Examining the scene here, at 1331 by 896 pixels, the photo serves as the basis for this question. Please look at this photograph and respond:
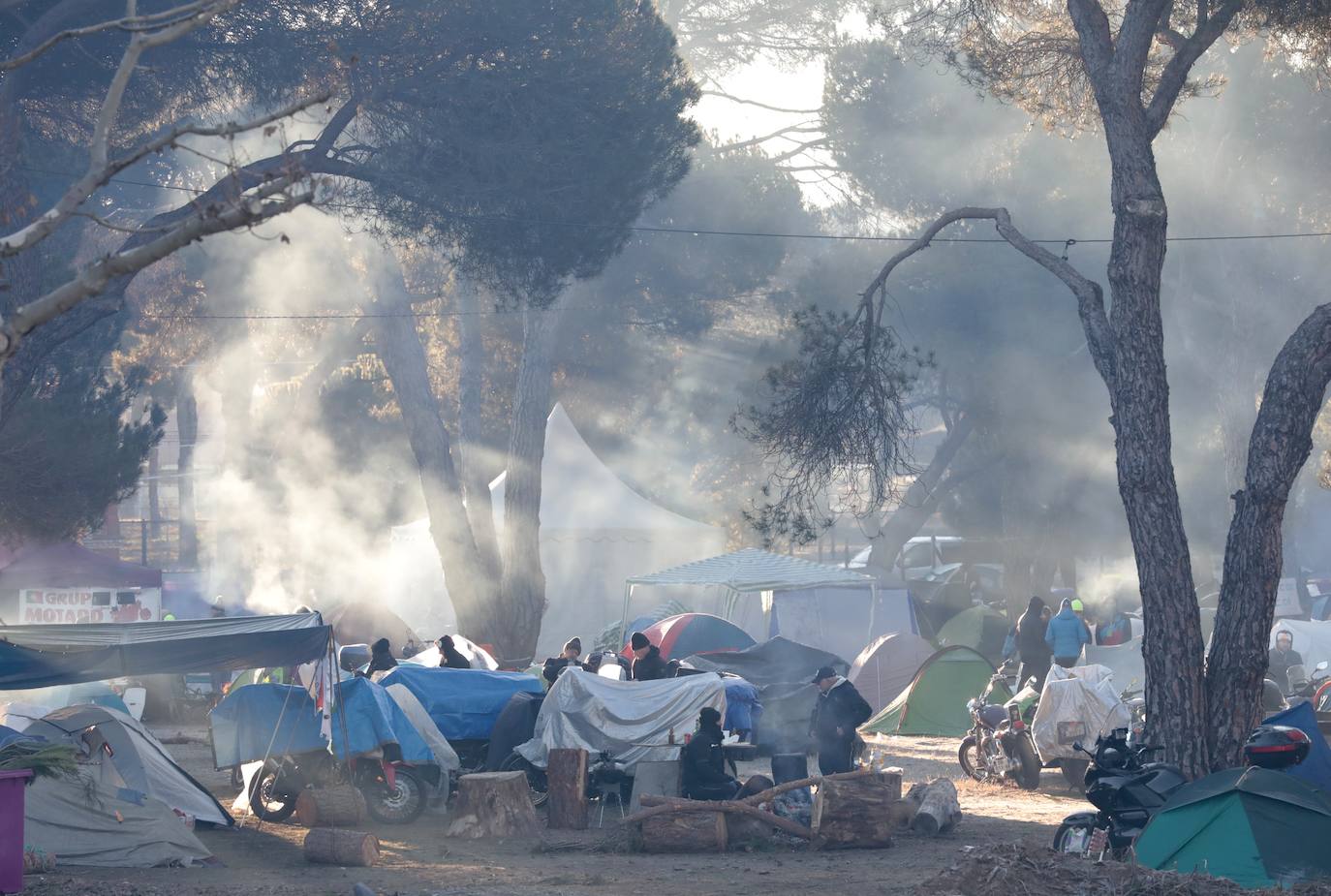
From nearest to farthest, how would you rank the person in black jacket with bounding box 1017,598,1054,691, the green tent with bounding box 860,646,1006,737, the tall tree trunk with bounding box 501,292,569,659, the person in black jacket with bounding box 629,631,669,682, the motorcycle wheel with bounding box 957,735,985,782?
the motorcycle wheel with bounding box 957,735,985,782 → the person in black jacket with bounding box 629,631,669,682 → the person in black jacket with bounding box 1017,598,1054,691 → the green tent with bounding box 860,646,1006,737 → the tall tree trunk with bounding box 501,292,569,659

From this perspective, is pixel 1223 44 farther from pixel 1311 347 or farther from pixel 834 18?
pixel 1311 347

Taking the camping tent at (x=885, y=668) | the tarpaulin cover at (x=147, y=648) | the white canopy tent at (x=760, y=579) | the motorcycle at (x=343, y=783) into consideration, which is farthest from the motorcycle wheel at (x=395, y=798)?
the white canopy tent at (x=760, y=579)

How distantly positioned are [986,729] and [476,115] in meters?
8.94

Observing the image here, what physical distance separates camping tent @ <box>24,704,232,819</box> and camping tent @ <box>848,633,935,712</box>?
11376 mm

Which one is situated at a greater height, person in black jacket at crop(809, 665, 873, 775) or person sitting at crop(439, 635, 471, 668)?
person sitting at crop(439, 635, 471, 668)

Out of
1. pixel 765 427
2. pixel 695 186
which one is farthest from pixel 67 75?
pixel 695 186

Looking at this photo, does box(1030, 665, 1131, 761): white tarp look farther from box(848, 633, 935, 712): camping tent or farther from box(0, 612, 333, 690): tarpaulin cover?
box(848, 633, 935, 712): camping tent

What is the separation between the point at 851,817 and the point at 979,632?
17303mm

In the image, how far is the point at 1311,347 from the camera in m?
9.95

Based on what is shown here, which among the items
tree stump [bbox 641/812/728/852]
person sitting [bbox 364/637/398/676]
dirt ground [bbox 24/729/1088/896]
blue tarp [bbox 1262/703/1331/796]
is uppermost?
person sitting [bbox 364/637/398/676]

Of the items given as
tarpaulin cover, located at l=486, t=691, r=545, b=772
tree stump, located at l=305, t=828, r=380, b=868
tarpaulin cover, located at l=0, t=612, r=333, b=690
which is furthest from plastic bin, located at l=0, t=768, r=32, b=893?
tarpaulin cover, located at l=486, t=691, r=545, b=772

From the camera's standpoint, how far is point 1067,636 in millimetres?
18547

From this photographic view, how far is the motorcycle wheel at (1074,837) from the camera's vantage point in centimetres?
856

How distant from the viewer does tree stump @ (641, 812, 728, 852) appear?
35.7 feet
